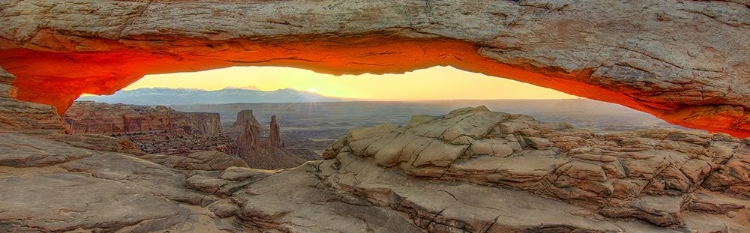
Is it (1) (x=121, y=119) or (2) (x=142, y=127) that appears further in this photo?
(2) (x=142, y=127)

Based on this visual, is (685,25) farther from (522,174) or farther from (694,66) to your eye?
(522,174)

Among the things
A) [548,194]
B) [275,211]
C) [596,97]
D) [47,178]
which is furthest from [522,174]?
[47,178]

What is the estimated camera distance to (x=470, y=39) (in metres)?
10.0

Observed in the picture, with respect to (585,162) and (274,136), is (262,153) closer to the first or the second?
(274,136)

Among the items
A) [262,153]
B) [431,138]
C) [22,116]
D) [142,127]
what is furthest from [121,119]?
[431,138]

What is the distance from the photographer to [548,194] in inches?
334

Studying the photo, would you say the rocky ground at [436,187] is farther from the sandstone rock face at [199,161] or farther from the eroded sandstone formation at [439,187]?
A: the sandstone rock face at [199,161]

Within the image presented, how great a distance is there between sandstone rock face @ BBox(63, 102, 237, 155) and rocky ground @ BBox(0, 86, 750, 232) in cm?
2360

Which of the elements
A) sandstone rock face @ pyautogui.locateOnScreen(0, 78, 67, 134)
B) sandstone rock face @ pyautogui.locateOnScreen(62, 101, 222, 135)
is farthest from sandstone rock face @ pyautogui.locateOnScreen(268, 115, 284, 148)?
sandstone rock face @ pyautogui.locateOnScreen(0, 78, 67, 134)

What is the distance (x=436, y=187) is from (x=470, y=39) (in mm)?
4219

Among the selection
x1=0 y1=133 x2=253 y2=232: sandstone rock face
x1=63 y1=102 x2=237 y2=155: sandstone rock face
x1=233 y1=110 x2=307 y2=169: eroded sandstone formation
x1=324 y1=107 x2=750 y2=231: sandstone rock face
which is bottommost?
x1=233 y1=110 x2=307 y2=169: eroded sandstone formation

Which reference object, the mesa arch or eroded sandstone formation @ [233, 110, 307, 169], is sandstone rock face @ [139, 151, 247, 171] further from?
eroded sandstone formation @ [233, 110, 307, 169]

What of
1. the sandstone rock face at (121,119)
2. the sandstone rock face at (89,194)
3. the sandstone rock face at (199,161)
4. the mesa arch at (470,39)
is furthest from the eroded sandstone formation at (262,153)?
the sandstone rock face at (89,194)

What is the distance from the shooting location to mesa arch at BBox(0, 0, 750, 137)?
9.38 metres
